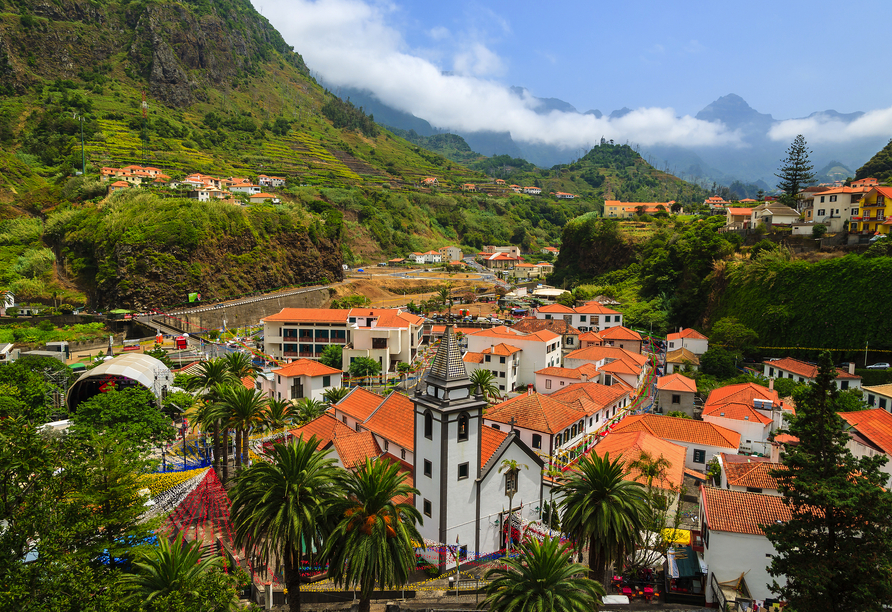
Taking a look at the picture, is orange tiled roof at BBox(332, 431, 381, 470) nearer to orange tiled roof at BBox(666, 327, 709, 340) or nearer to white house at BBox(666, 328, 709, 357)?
white house at BBox(666, 328, 709, 357)

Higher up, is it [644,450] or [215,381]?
[215,381]

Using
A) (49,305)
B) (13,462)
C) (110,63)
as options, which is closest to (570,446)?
(13,462)

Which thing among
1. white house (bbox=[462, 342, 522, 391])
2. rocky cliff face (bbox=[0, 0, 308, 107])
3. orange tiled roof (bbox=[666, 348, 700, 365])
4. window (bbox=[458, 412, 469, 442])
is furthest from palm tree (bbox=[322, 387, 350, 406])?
rocky cliff face (bbox=[0, 0, 308, 107])

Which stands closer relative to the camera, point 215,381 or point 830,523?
point 830,523

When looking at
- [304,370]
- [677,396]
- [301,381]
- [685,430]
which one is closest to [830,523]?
[685,430]

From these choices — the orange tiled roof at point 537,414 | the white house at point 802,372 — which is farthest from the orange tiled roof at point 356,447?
the white house at point 802,372

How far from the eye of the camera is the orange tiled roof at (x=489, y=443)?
23.4 m

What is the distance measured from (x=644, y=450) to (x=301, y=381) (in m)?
26.9

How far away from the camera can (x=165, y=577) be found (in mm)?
13062

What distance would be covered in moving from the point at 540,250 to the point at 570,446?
14800 cm

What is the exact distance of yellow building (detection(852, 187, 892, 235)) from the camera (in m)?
57.7

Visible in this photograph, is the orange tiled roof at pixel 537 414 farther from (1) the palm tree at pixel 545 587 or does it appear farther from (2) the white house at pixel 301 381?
(1) the palm tree at pixel 545 587

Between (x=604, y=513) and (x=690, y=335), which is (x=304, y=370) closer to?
(x=604, y=513)

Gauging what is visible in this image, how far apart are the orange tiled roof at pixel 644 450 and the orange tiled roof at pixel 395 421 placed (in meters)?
10.7
